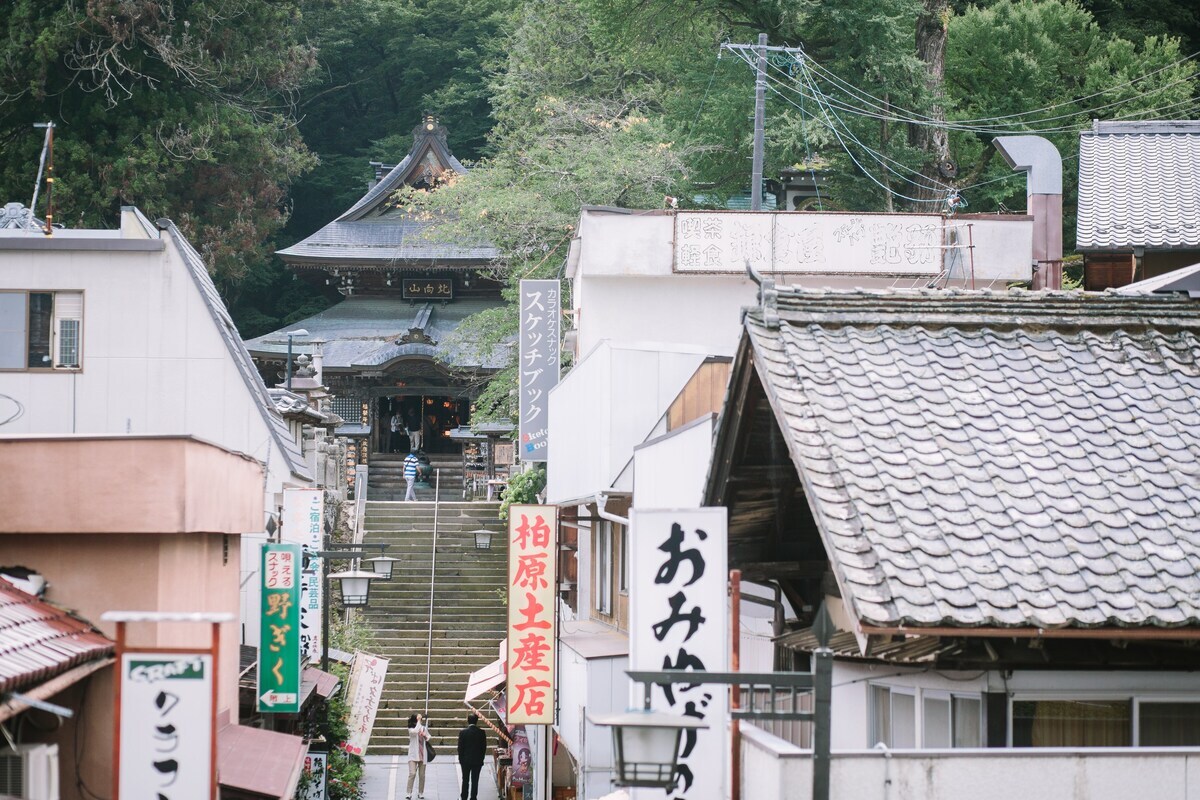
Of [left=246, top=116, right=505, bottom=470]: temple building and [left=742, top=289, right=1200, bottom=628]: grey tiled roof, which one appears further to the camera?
[left=246, top=116, right=505, bottom=470]: temple building

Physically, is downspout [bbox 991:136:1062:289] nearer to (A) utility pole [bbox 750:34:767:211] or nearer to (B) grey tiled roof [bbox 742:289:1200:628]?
(A) utility pole [bbox 750:34:767:211]

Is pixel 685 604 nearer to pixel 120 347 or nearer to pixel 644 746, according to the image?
pixel 644 746

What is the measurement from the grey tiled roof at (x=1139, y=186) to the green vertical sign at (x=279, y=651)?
12953 mm

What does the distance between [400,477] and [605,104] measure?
649 inches

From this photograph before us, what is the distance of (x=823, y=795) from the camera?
6523 millimetres

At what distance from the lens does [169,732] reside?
29.3ft

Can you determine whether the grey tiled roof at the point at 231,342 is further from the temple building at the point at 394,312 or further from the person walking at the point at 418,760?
the temple building at the point at 394,312

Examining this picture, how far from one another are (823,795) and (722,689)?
2754 millimetres

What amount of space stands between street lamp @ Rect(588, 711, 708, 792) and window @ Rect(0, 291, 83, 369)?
15.0 metres

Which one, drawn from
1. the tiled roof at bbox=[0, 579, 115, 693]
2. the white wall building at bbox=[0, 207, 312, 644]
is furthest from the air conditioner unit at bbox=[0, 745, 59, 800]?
the white wall building at bbox=[0, 207, 312, 644]

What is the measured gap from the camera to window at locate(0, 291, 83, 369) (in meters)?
19.3

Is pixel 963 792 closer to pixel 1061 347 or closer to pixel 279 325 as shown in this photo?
pixel 1061 347

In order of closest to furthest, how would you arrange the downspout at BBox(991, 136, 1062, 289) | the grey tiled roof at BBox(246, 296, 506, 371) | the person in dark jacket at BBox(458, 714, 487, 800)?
the person in dark jacket at BBox(458, 714, 487, 800), the downspout at BBox(991, 136, 1062, 289), the grey tiled roof at BBox(246, 296, 506, 371)

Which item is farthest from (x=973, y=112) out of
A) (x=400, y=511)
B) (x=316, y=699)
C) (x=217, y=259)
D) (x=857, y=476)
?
(x=857, y=476)
